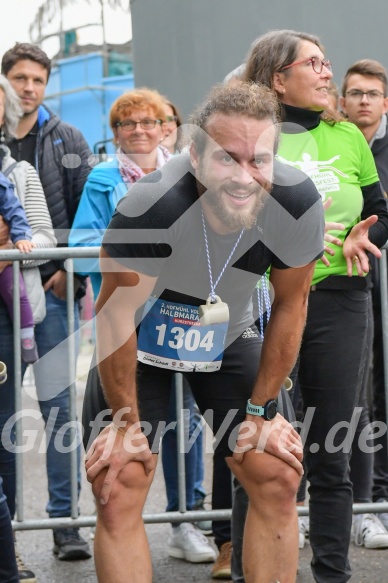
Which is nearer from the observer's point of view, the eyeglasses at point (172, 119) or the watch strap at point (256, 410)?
the watch strap at point (256, 410)

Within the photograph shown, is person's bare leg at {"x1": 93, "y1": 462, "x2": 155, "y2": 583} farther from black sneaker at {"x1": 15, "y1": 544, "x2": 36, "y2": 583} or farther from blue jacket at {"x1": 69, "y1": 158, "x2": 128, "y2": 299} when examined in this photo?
blue jacket at {"x1": 69, "y1": 158, "x2": 128, "y2": 299}

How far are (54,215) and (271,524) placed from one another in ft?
7.31

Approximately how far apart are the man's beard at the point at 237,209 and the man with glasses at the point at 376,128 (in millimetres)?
1812

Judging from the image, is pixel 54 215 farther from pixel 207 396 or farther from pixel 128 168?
pixel 207 396

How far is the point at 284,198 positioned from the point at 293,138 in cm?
78

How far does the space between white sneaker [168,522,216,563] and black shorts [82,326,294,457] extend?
118 cm

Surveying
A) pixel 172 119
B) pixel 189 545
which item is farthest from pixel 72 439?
pixel 172 119

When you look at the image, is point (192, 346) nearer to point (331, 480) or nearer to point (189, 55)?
point (331, 480)

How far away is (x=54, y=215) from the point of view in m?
5.07

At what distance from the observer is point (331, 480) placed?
12.9ft

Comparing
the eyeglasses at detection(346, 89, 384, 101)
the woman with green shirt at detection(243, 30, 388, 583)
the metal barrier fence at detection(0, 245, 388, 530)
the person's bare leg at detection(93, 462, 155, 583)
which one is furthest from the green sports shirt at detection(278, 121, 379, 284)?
the eyeglasses at detection(346, 89, 384, 101)

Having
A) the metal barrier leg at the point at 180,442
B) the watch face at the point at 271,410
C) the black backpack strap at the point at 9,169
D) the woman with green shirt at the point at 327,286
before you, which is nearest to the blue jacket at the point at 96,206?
the black backpack strap at the point at 9,169

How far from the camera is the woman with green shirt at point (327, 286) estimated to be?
3936mm

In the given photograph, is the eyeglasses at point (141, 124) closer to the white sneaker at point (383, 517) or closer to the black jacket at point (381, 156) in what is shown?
the black jacket at point (381, 156)
